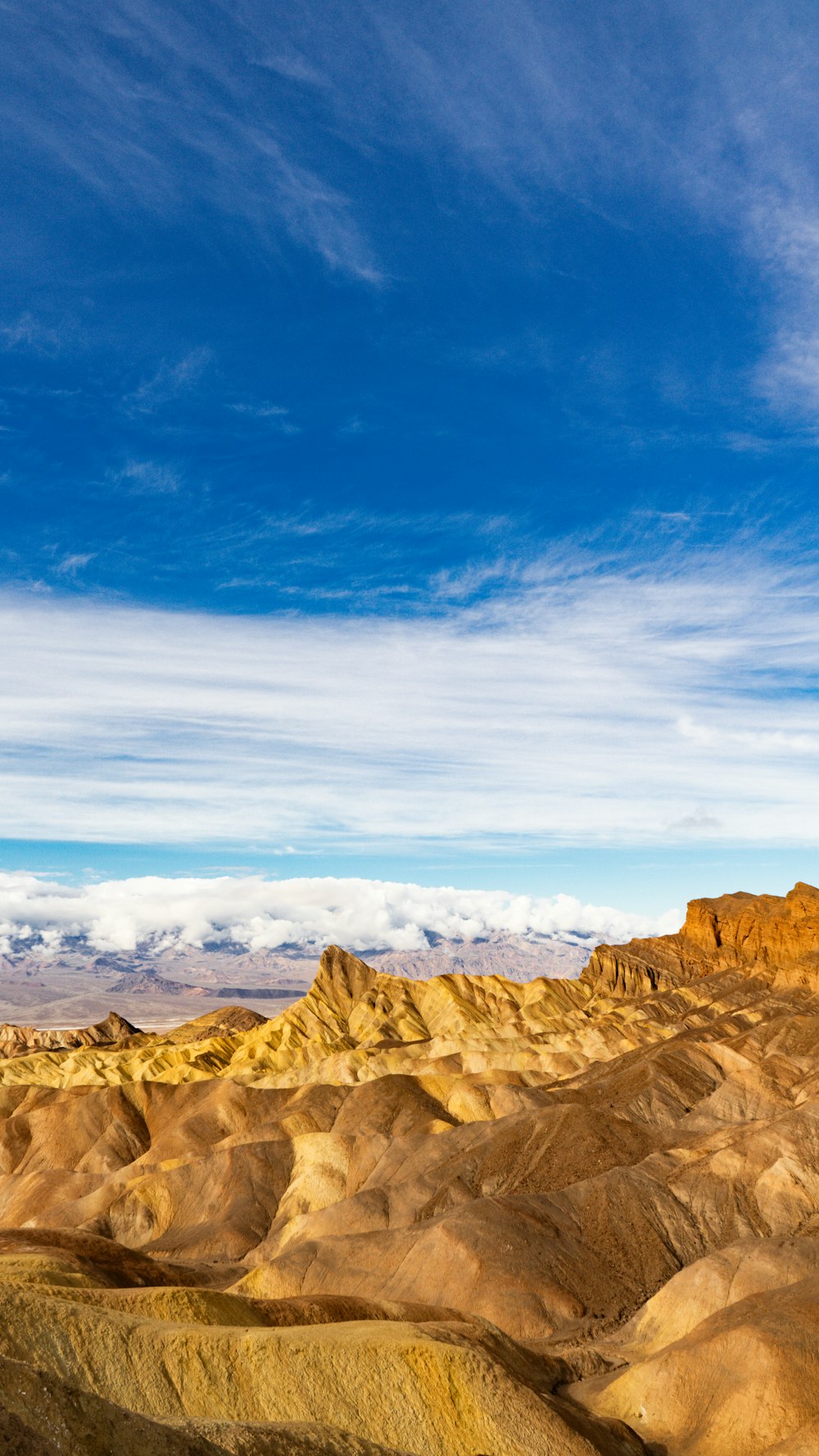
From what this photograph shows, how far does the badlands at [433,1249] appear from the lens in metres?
37.9

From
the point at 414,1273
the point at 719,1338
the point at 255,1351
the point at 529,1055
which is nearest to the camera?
the point at 255,1351

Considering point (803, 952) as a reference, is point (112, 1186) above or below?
below

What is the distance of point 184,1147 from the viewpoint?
11831 cm

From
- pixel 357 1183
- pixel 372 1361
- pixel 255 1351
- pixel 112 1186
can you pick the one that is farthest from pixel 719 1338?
pixel 112 1186

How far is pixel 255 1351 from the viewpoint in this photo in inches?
1576

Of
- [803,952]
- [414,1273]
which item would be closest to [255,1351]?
[414,1273]

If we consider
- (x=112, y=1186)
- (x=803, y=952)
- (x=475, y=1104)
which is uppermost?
(x=803, y=952)

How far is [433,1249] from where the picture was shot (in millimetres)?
67625

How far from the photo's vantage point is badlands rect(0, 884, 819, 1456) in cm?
3788

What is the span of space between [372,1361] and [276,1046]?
142m

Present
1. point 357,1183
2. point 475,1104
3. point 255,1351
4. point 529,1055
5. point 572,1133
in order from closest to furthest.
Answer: point 255,1351 → point 572,1133 → point 357,1183 → point 475,1104 → point 529,1055

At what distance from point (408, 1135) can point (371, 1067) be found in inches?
1970

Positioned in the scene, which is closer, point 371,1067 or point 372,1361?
point 372,1361

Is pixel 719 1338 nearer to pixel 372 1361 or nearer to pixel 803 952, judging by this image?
pixel 372 1361
